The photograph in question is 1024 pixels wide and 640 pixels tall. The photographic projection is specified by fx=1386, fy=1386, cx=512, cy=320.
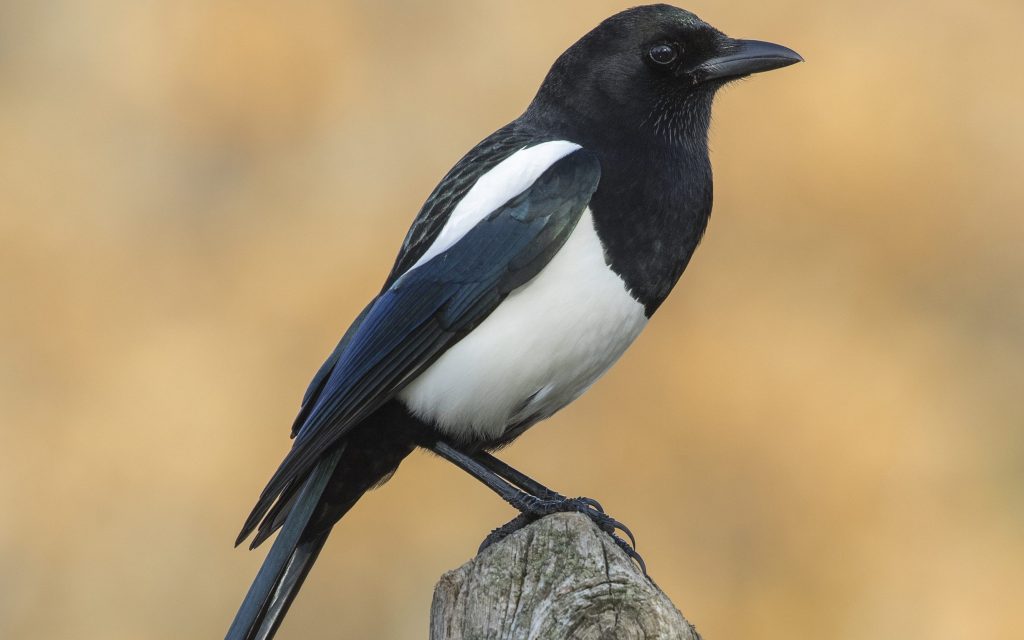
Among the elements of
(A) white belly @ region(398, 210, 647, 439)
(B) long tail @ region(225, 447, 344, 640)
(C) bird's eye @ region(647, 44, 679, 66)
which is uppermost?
(C) bird's eye @ region(647, 44, 679, 66)

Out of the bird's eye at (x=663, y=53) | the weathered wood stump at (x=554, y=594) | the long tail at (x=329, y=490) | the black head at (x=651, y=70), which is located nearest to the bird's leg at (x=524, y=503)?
the long tail at (x=329, y=490)

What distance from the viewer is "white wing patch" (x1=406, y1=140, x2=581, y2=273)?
10.5 feet

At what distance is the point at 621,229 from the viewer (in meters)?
3.16

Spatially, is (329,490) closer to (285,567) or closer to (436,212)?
(285,567)

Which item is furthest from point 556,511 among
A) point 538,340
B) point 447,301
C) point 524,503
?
point 447,301

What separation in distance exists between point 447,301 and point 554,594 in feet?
3.43

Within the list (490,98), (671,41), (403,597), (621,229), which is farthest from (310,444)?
(490,98)

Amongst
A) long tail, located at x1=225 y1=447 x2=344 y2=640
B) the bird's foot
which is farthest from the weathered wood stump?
long tail, located at x1=225 y1=447 x2=344 y2=640

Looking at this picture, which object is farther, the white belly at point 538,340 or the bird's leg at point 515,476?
the bird's leg at point 515,476

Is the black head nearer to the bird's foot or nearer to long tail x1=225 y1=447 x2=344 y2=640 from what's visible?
the bird's foot

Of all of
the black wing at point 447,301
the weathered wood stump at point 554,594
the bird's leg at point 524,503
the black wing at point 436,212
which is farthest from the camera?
the black wing at point 436,212

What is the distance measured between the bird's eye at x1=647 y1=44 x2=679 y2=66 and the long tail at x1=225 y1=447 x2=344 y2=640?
1257mm

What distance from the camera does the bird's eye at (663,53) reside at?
3.51 m

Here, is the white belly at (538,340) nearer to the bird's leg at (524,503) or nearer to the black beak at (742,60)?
the bird's leg at (524,503)
